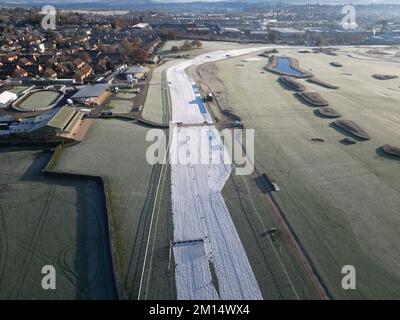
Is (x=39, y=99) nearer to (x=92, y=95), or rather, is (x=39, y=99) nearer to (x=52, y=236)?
(x=92, y=95)

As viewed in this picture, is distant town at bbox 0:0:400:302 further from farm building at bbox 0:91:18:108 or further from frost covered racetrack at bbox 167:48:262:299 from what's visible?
farm building at bbox 0:91:18:108

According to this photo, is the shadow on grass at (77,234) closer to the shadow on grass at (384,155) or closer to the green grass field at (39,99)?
the green grass field at (39,99)

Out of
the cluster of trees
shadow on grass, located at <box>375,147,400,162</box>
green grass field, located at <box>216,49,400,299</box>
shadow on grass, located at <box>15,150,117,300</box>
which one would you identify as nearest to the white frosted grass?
shadow on grass, located at <box>15,150,117,300</box>

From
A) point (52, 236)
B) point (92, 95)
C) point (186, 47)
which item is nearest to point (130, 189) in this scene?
point (52, 236)

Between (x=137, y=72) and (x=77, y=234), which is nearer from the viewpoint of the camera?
(x=77, y=234)
